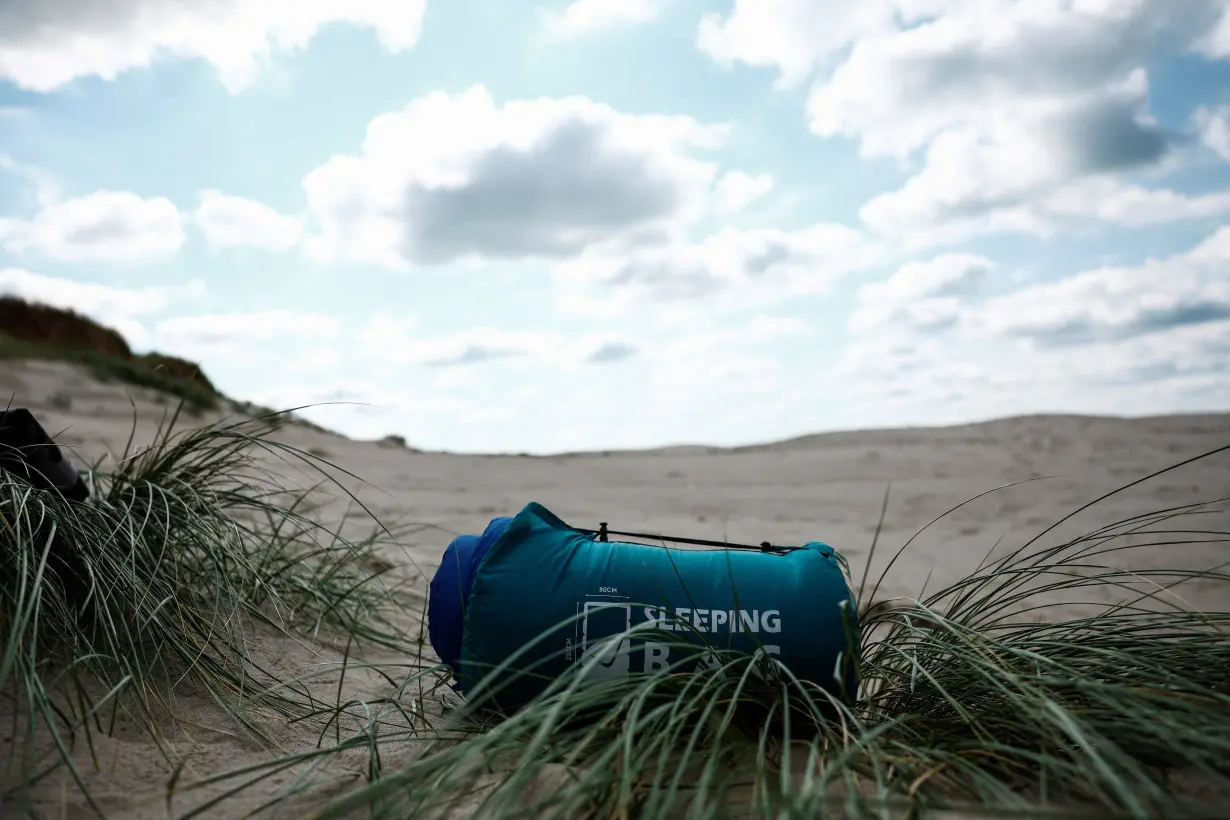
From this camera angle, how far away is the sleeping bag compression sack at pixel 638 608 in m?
1.72

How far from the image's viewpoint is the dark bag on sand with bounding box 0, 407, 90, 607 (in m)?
1.90

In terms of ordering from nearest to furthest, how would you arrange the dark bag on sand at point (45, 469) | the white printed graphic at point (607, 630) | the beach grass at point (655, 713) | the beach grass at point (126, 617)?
the beach grass at point (655, 713) < the beach grass at point (126, 617) < the white printed graphic at point (607, 630) < the dark bag on sand at point (45, 469)

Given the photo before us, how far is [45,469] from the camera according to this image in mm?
2033

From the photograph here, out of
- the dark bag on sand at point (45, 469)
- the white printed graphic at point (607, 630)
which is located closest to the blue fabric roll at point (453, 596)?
the white printed graphic at point (607, 630)

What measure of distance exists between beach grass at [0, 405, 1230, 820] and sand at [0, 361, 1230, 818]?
0.42 meters

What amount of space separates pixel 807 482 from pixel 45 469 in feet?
20.8

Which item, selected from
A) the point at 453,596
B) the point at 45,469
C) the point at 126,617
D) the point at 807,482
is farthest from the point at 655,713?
the point at 807,482

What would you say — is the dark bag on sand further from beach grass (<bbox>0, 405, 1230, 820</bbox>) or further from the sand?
the sand

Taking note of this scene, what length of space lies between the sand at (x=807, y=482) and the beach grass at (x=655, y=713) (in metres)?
0.42

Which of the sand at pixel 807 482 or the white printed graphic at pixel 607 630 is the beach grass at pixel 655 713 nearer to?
the white printed graphic at pixel 607 630

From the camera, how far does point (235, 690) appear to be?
1952 mm

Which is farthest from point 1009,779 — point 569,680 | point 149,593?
point 149,593

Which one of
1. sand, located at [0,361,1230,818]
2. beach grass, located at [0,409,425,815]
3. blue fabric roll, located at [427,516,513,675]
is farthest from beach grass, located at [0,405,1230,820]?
sand, located at [0,361,1230,818]

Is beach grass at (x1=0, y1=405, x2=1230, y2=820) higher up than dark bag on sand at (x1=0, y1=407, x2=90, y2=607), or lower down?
lower down
